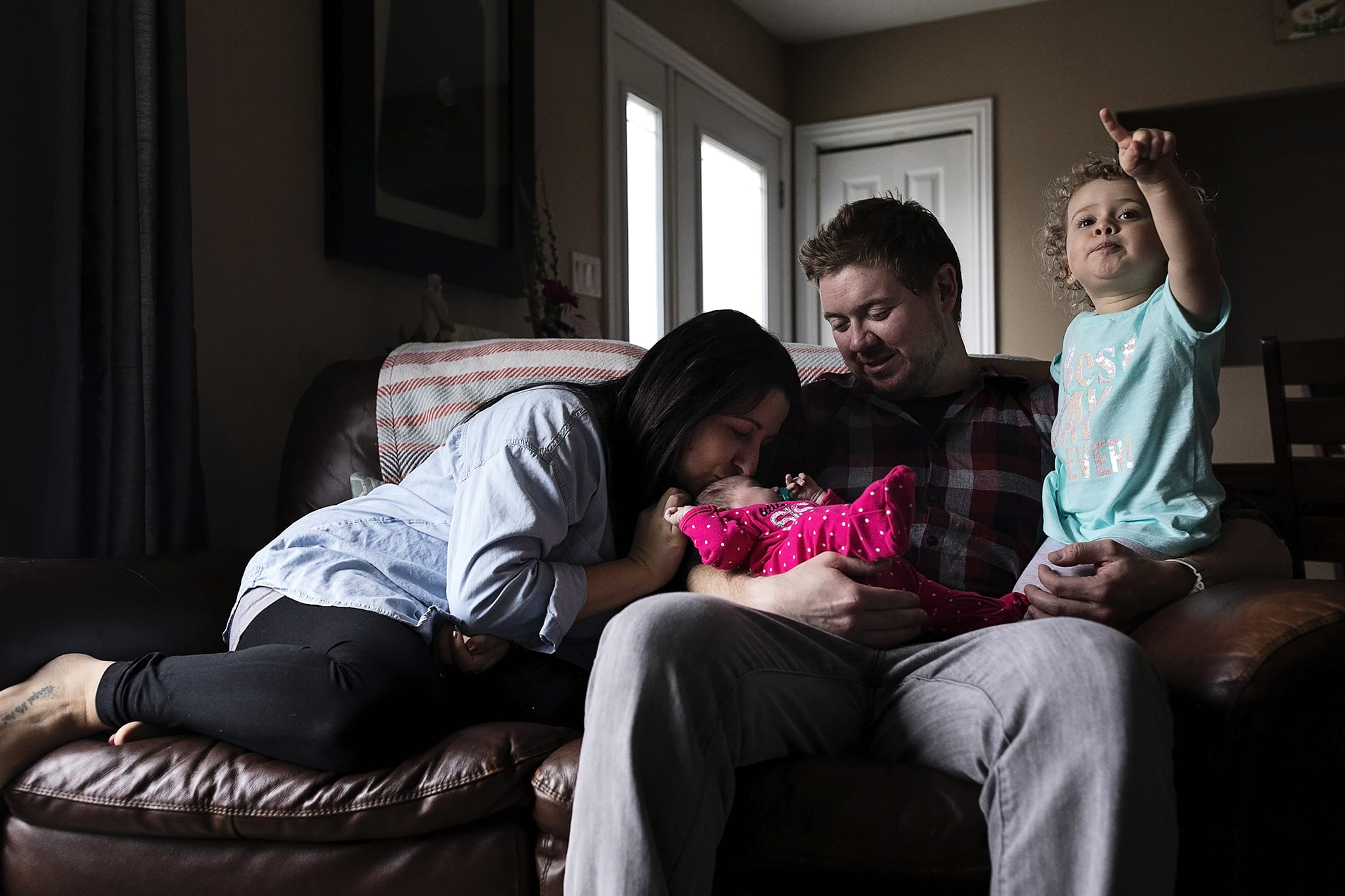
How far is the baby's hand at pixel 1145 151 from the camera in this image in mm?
1197

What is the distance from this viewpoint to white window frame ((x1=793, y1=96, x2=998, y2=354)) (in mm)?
4324

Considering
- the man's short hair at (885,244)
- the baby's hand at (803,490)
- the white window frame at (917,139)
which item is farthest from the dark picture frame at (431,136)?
the white window frame at (917,139)

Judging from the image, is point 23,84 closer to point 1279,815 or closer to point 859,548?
point 859,548

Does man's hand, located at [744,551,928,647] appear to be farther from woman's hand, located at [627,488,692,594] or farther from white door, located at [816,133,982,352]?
white door, located at [816,133,982,352]

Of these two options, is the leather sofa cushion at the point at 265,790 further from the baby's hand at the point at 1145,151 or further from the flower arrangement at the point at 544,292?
the flower arrangement at the point at 544,292

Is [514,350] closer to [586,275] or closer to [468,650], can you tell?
[468,650]

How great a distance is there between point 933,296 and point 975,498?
0.38m

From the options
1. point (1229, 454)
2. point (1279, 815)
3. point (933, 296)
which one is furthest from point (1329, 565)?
point (1279, 815)

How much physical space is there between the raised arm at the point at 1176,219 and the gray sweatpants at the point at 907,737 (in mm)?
529

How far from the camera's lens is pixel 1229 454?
390cm

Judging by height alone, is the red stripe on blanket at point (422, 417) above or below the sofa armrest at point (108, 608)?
above

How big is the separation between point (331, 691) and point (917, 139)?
3929mm

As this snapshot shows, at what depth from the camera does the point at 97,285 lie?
1803mm

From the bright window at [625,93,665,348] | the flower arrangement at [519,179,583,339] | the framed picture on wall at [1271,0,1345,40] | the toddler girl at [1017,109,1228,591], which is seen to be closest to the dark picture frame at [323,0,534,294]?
the flower arrangement at [519,179,583,339]
